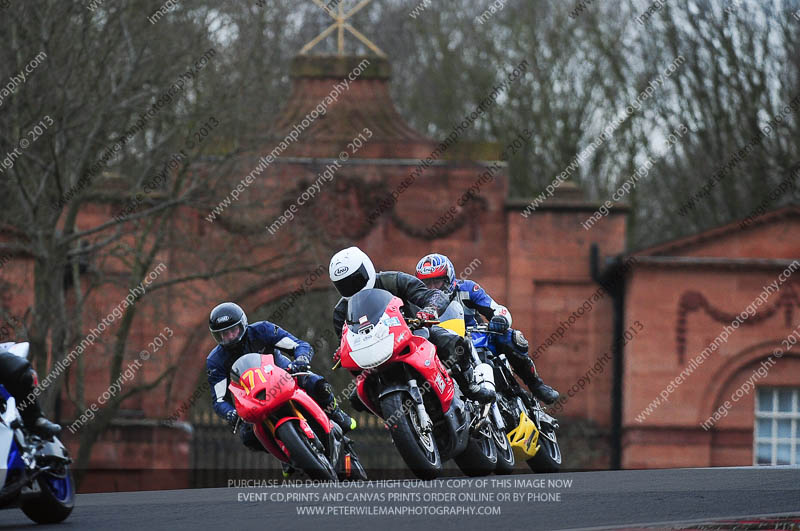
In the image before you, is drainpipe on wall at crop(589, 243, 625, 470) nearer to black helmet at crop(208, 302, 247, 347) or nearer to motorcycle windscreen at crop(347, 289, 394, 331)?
black helmet at crop(208, 302, 247, 347)

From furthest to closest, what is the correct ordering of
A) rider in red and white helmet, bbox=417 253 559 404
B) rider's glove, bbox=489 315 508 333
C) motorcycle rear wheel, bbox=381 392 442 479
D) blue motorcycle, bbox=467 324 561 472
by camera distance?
blue motorcycle, bbox=467 324 561 472, rider's glove, bbox=489 315 508 333, rider in red and white helmet, bbox=417 253 559 404, motorcycle rear wheel, bbox=381 392 442 479

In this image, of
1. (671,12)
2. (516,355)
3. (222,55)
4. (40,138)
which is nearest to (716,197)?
(671,12)

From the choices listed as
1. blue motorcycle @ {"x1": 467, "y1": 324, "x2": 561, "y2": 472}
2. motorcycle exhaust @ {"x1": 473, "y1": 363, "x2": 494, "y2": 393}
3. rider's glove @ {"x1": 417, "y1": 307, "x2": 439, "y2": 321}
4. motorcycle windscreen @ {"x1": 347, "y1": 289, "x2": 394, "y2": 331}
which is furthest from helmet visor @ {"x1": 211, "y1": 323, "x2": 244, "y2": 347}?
blue motorcycle @ {"x1": 467, "y1": 324, "x2": 561, "y2": 472}

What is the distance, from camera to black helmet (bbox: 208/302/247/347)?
46.3ft

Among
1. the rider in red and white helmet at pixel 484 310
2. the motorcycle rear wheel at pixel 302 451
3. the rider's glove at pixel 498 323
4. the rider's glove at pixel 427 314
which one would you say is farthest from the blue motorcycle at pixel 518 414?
the motorcycle rear wheel at pixel 302 451

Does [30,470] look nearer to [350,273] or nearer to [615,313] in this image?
[350,273]

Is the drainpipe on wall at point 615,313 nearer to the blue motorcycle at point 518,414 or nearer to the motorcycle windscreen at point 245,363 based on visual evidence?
the blue motorcycle at point 518,414

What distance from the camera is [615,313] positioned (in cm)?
3225

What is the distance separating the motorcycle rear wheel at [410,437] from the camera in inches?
513

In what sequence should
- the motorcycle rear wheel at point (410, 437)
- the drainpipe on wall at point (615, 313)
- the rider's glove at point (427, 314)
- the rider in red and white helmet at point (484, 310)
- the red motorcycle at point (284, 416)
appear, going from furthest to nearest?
the drainpipe on wall at point (615, 313), the rider in red and white helmet at point (484, 310), the rider's glove at point (427, 314), the red motorcycle at point (284, 416), the motorcycle rear wheel at point (410, 437)

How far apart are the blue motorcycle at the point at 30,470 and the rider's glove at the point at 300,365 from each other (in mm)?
2622

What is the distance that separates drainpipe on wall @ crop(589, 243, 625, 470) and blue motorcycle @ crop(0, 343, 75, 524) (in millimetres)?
21025

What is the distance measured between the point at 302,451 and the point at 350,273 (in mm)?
1493

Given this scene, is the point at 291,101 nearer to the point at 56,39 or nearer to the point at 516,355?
the point at 56,39
